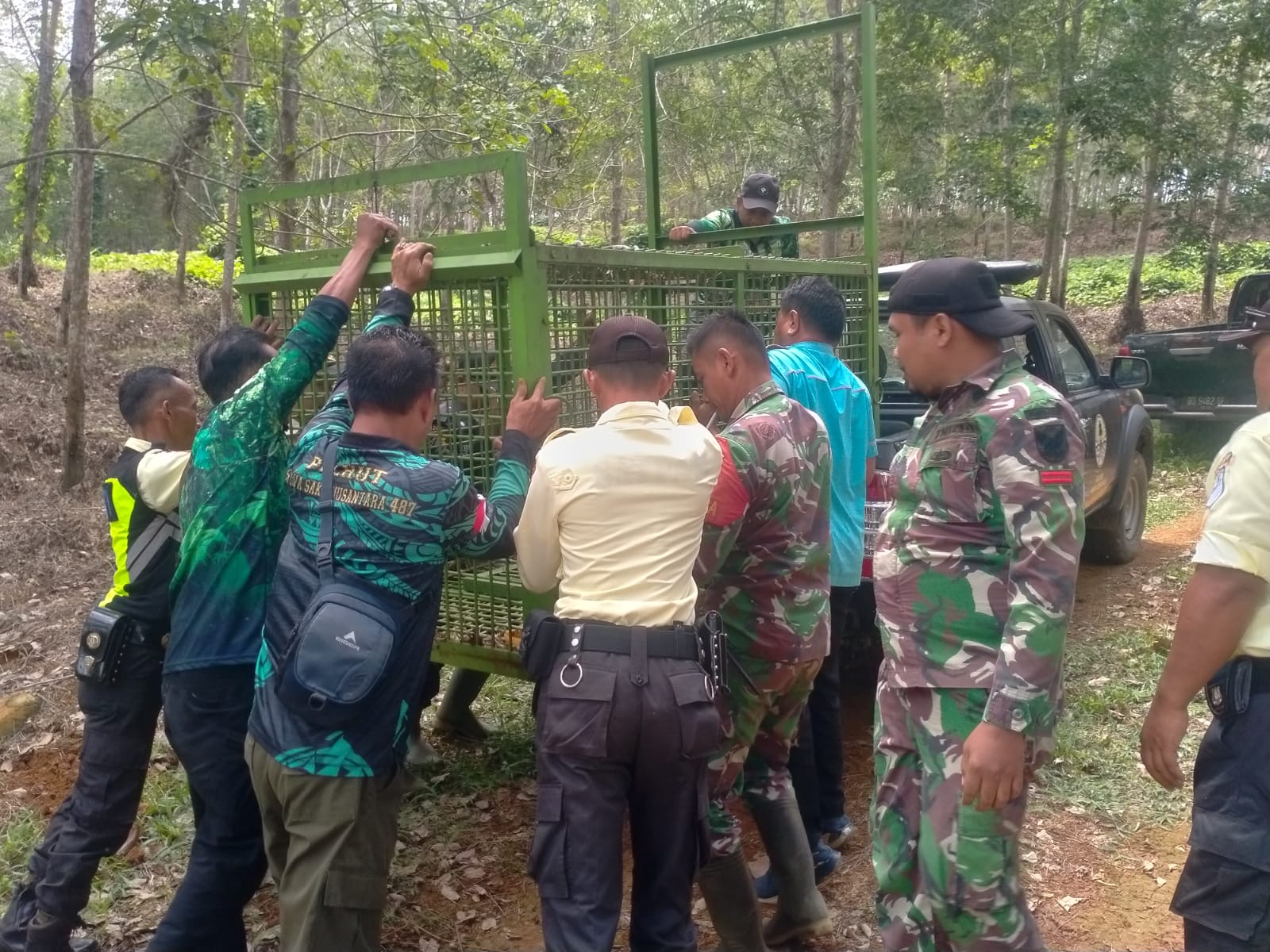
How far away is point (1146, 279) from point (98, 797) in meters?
24.5

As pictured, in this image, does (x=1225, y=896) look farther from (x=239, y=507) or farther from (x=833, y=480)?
(x=239, y=507)

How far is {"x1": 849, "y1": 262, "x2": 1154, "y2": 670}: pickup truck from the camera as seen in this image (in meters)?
4.59

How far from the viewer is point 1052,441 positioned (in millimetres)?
2043

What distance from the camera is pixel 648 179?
466cm

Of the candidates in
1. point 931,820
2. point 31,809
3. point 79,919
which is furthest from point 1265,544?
point 31,809

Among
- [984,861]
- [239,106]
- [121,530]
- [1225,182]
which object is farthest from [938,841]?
[1225,182]

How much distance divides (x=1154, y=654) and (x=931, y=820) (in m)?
3.64

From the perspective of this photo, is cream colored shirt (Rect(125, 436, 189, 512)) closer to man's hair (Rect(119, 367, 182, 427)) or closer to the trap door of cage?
man's hair (Rect(119, 367, 182, 427))

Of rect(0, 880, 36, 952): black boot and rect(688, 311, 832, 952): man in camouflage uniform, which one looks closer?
rect(688, 311, 832, 952): man in camouflage uniform

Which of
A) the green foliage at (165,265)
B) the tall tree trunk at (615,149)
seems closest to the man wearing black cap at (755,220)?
the tall tree trunk at (615,149)

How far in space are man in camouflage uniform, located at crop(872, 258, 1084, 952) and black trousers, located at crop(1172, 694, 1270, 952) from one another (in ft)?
1.01

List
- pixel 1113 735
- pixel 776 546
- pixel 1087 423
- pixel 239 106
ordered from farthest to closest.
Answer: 1. pixel 239 106
2. pixel 1087 423
3. pixel 1113 735
4. pixel 776 546

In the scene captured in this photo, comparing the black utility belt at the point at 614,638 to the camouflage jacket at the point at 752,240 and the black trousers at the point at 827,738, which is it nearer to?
the black trousers at the point at 827,738

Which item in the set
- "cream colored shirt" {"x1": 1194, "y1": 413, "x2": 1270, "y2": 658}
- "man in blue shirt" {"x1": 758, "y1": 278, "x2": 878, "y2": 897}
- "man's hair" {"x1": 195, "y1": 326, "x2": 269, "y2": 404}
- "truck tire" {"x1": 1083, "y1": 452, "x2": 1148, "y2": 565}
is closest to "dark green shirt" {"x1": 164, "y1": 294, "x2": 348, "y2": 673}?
"man's hair" {"x1": 195, "y1": 326, "x2": 269, "y2": 404}
